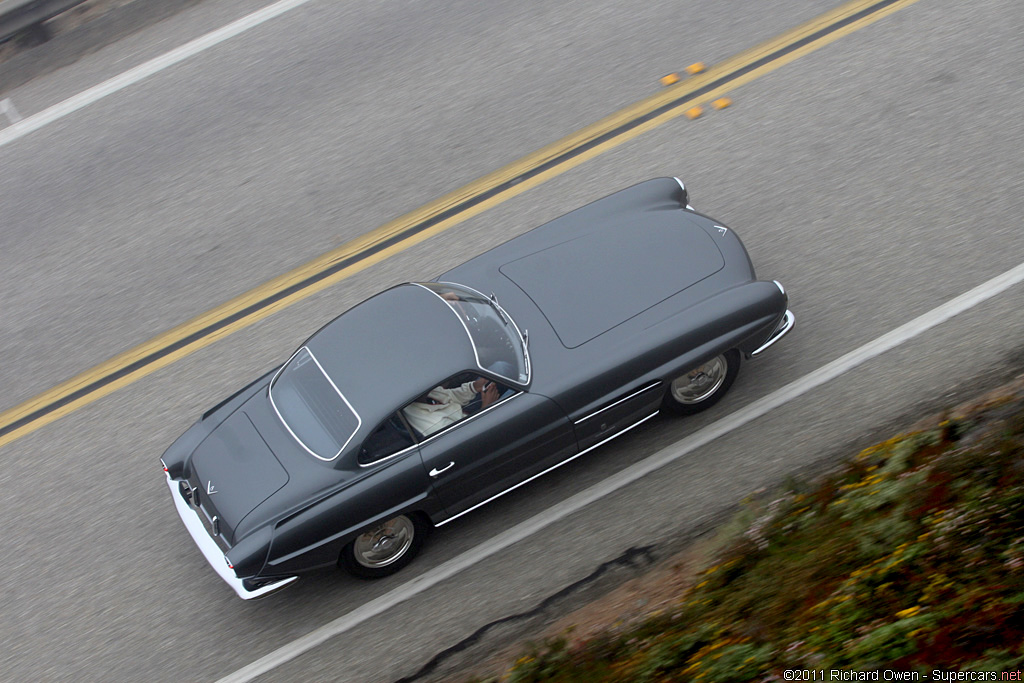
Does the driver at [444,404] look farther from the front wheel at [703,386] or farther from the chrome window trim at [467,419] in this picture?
the front wheel at [703,386]

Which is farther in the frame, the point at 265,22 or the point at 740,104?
the point at 265,22

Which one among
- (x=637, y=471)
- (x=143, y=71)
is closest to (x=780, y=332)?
(x=637, y=471)

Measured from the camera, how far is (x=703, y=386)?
21.6 ft

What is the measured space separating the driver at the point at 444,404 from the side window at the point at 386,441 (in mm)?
78

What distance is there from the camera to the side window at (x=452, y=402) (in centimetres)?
589

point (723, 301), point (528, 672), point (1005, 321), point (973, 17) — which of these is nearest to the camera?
point (528, 672)

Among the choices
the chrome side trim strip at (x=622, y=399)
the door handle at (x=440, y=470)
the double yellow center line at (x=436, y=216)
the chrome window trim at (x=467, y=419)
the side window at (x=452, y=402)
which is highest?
the double yellow center line at (x=436, y=216)

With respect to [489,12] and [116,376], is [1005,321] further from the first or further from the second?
[116,376]

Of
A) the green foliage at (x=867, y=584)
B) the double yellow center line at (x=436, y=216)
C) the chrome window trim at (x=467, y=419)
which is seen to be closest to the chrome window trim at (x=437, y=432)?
the chrome window trim at (x=467, y=419)

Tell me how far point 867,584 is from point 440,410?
109 inches

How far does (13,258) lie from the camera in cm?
867

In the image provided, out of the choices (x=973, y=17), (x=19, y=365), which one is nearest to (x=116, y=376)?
(x=19, y=365)

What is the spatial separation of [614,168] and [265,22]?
477cm

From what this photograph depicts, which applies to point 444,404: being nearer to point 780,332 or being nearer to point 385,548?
point 385,548
